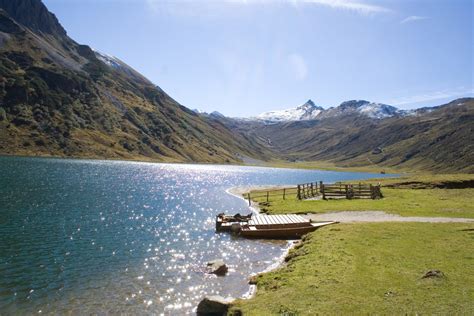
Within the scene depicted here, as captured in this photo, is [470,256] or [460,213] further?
[460,213]

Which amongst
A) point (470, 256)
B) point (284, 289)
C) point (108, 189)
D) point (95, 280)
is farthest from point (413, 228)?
point (108, 189)

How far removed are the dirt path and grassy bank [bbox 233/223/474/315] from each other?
23.1 ft

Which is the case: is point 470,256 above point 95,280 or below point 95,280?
above

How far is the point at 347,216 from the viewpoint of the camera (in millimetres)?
46875

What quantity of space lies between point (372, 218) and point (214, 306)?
30.1m

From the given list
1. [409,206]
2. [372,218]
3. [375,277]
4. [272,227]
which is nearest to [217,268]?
[375,277]

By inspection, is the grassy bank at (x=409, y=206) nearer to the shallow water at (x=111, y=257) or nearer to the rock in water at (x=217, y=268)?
the shallow water at (x=111, y=257)

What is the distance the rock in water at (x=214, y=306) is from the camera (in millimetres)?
18922

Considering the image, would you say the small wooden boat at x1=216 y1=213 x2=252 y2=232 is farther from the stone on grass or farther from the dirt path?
the stone on grass

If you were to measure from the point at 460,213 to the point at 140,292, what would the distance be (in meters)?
39.4

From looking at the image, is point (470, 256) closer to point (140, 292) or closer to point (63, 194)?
point (140, 292)

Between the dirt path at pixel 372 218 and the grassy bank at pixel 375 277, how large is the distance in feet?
23.1

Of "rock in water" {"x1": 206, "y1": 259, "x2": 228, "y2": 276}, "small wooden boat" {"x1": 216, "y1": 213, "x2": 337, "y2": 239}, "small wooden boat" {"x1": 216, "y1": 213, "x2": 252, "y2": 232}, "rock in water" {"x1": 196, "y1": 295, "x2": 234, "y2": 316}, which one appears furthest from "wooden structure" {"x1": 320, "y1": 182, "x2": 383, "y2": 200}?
"rock in water" {"x1": 196, "y1": 295, "x2": 234, "y2": 316}

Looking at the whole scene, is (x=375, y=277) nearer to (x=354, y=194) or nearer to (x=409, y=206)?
(x=409, y=206)
